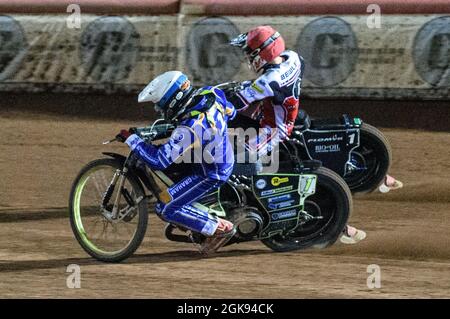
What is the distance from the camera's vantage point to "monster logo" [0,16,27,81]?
44.2 feet

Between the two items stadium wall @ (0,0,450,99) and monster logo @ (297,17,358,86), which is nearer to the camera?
stadium wall @ (0,0,450,99)

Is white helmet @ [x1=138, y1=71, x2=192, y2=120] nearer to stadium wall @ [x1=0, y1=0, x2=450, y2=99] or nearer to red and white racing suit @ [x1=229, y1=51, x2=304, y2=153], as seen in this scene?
red and white racing suit @ [x1=229, y1=51, x2=304, y2=153]

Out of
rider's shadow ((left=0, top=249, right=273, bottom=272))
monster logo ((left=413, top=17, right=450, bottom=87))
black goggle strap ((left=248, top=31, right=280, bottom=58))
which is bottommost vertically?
rider's shadow ((left=0, top=249, right=273, bottom=272))

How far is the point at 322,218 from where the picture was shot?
324 inches

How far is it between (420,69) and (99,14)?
4368mm

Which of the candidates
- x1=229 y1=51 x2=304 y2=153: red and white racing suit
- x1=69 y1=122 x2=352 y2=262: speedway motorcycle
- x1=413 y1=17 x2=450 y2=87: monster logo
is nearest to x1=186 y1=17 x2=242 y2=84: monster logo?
x1=413 y1=17 x2=450 y2=87: monster logo

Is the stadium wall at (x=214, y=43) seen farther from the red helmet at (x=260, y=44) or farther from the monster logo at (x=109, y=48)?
the red helmet at (x=260, y=44)

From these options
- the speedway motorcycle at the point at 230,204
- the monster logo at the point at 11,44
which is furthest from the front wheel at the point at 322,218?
the monster logo at the point at 11,44

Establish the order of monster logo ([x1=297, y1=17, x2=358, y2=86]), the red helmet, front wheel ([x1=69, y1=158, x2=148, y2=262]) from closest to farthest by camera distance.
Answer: front wheel ([x1=69, y1=158, x2=148, y2=262]) < the red helmet < monster logo ([x1=297, y1=17, x2=358, y2=86])

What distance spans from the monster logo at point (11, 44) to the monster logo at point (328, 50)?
151 inches

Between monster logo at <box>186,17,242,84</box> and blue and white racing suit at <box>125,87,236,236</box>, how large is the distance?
5.20 meters

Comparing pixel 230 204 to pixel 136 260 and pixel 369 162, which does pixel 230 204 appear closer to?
pixel 136 260

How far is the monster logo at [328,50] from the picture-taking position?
487 inches

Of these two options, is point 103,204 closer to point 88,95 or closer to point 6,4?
point 88,95
